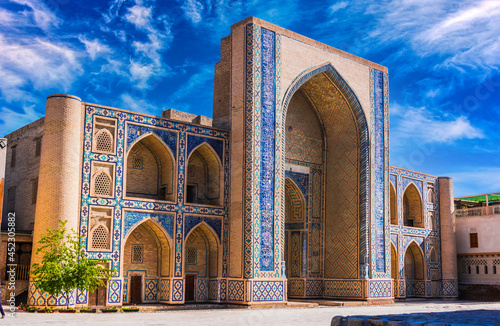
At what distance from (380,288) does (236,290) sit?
5.47 m

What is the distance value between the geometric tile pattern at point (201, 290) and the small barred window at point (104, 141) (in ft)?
14.5

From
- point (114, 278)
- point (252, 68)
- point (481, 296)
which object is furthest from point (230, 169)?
point (481, 296)

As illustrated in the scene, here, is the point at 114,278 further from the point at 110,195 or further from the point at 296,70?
the point at 296,70

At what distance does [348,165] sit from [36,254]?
10.3 metres

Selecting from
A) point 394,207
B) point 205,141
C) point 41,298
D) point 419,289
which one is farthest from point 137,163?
point 419,289

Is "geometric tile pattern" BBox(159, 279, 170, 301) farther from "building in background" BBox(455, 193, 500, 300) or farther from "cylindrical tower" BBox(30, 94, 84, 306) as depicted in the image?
"building in background" BBox(455, 193, 500, 300)

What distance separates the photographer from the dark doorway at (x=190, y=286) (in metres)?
16.0

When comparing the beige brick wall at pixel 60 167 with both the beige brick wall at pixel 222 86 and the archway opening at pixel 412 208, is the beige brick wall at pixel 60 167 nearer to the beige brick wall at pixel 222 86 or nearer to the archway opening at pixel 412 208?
the beige brick wall at pixel 222 86

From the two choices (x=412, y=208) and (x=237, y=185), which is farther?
(x=412, y=208)

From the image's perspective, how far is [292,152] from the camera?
1922cm

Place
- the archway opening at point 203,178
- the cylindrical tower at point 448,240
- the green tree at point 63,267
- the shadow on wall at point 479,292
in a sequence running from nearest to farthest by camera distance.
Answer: the green tree at point 63,267 < the archway opening at point 203,178 < the shadow on wall at point 479,292 < the cylindrical tower at point 448,240

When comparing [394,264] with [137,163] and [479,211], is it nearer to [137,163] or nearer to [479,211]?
[479,211]

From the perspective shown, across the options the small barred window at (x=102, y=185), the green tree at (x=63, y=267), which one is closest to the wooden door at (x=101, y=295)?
the green tree at (x=63, y=267)

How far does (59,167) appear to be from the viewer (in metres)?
13.5
